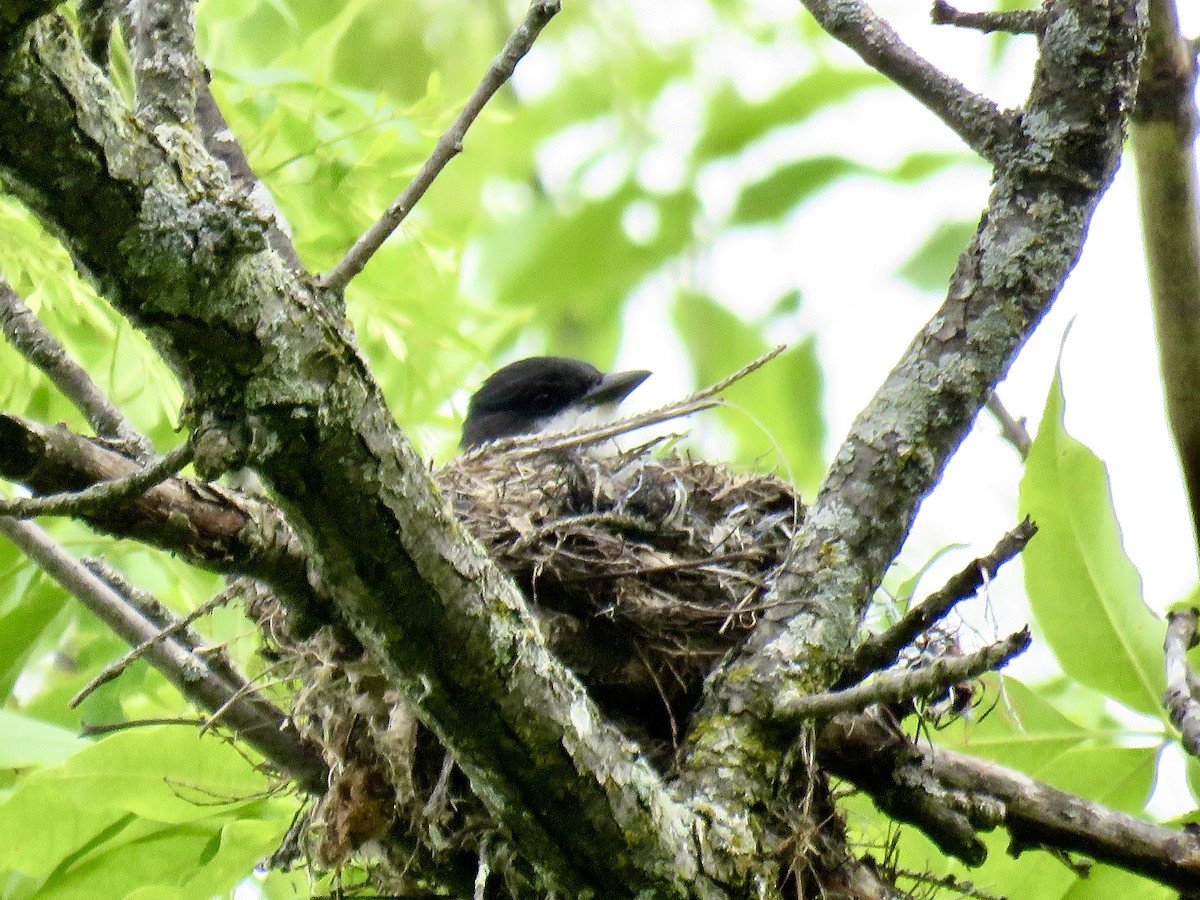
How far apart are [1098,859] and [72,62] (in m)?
2.28

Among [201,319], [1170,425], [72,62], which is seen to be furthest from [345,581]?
[1170,425]

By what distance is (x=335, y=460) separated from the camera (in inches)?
65.4

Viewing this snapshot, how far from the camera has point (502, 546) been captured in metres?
2.87

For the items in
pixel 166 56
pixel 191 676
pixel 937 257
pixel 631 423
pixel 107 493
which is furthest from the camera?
pixel 937 257

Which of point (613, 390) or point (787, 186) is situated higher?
point (787, 186)

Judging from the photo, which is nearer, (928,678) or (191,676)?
(928,678)

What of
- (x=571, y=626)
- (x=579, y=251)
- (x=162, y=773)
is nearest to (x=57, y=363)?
(x=162, y=773)

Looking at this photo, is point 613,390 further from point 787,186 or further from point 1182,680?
point 1182,680

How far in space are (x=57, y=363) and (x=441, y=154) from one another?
4.45 feet

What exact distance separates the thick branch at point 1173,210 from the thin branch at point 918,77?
0.49 metres

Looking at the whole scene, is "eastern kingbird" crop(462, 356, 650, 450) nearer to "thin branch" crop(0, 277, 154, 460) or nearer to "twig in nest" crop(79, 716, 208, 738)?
"thin branch" crop(0, 277, 154, 460)

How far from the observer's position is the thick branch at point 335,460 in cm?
138

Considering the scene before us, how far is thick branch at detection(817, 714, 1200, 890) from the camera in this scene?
2.54 m

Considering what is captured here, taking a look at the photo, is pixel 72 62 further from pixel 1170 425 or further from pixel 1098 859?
pixel 1170 425
